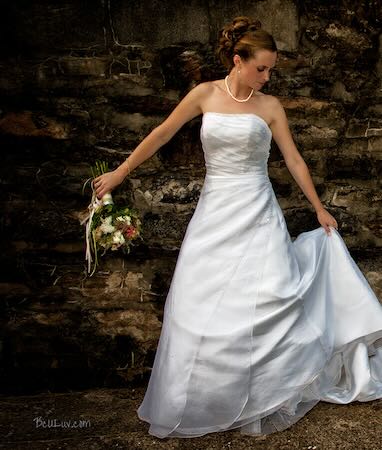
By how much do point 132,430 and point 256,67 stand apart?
7.66 feet

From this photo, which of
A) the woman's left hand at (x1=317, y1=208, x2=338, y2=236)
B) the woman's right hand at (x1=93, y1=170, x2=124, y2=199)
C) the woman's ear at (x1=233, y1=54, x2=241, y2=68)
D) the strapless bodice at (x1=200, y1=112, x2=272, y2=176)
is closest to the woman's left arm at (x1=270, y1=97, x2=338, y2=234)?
the woman's left hand at (x1=317, y1=208, x2=338, y2=236)

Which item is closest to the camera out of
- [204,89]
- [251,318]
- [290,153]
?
[251,318]

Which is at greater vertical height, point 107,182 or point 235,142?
point 235,142

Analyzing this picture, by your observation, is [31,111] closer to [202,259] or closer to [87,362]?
[202,259]

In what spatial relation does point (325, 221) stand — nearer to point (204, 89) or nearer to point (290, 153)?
point (290, 153)

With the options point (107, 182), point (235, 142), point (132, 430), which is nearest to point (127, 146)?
point (107, 182)

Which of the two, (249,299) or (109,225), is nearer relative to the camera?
(249,299)

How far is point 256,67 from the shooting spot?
Answer: 301 centimetres

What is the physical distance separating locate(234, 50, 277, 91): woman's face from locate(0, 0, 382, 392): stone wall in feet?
1.68

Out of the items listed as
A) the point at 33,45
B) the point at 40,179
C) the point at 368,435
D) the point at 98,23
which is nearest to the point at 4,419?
the point at 40,179

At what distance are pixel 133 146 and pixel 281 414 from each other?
81.0 inches

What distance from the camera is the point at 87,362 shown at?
3.77 metres

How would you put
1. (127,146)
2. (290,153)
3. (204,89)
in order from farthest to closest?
1. (127,146)
2. (290,153)
3. (204,89)

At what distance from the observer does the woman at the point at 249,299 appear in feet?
9.44
